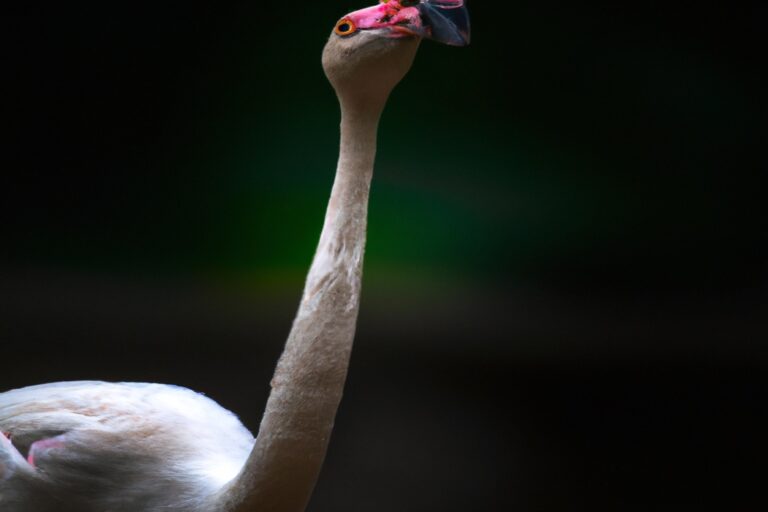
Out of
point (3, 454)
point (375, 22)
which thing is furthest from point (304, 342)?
point (3, 454)

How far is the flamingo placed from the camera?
1367 millimetres

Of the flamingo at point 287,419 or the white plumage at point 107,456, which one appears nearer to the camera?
the flamingo at point 287,419

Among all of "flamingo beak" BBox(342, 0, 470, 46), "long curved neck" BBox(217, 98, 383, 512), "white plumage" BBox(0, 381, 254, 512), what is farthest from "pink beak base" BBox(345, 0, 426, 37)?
"white plumage" BBox(0, 381, 254, 512)

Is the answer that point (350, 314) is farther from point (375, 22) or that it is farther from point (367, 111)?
point (375, 22)

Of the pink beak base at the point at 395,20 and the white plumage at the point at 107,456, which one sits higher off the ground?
the pink beak base at the point at 395,20

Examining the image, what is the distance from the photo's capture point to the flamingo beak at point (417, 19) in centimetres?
134

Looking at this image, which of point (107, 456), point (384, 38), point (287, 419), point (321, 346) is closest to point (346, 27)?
point (384, 38)

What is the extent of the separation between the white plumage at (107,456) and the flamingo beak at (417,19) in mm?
765

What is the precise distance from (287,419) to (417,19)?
1.98ft

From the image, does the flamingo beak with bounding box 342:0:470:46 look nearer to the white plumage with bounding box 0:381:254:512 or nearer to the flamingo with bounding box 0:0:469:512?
the flamingo with bounding box 0:0:469:512

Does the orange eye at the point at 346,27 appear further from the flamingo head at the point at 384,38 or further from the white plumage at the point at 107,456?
the white plumage at the point at 107,456

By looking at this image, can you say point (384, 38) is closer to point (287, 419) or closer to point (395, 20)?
point (395, 20)

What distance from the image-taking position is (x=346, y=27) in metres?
1.37

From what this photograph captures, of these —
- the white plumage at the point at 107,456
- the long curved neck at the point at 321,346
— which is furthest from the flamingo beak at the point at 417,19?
the white plumage at the point at 107,456
